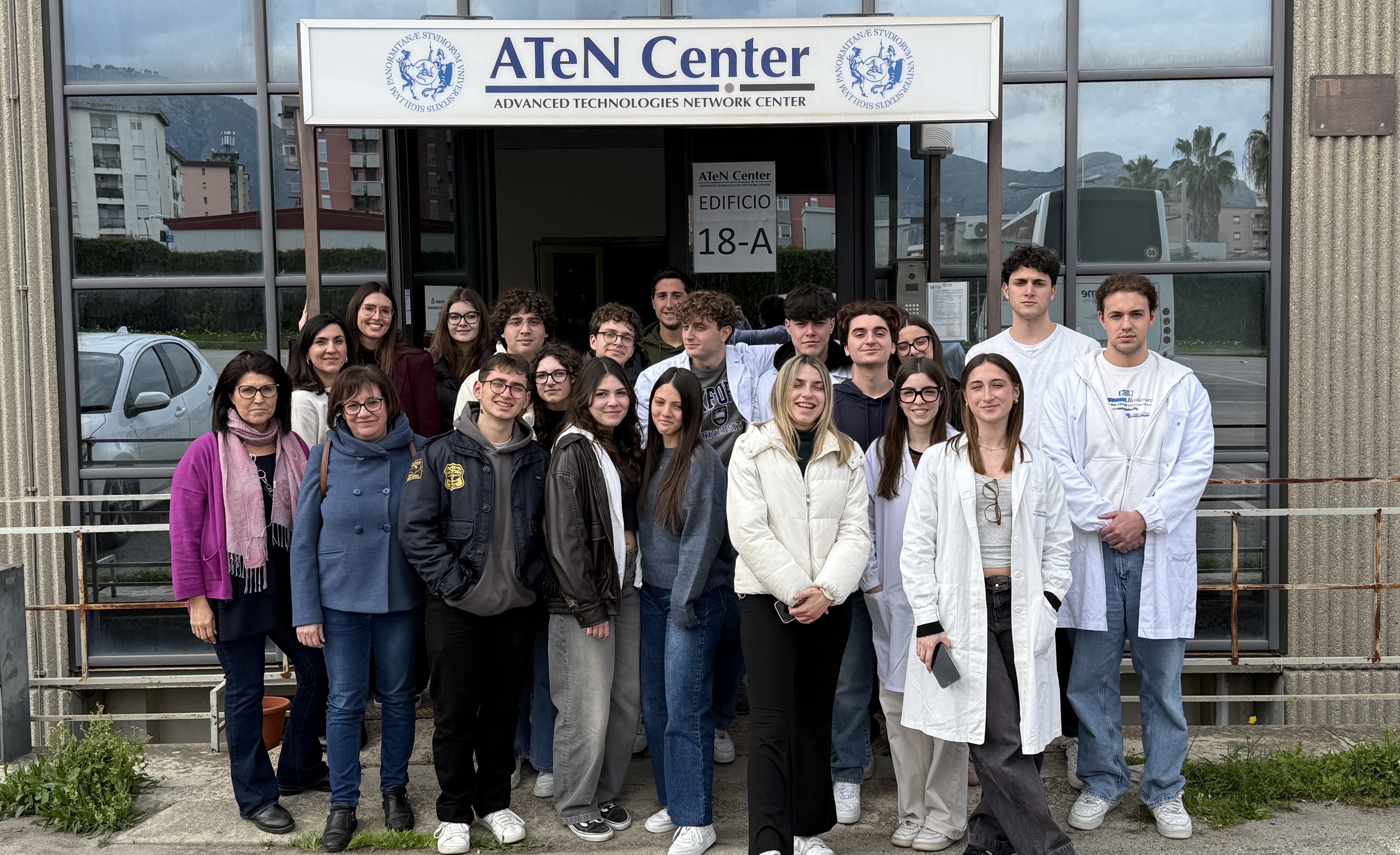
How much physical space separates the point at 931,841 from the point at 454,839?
5.95 feet

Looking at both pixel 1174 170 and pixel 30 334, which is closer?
pixel 30 334

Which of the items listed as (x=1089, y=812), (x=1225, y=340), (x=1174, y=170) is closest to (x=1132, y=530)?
(x=1089, y=812)

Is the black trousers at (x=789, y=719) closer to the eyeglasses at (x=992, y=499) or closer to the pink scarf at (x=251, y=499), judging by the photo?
the eyeglasses at (x=992, y=499)

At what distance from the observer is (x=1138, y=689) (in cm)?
645

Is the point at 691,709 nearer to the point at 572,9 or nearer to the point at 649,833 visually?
the point at 649,833

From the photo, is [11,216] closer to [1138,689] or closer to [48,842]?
[48,842]

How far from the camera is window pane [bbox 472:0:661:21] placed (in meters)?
6.80

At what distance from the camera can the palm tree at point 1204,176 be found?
664 cm

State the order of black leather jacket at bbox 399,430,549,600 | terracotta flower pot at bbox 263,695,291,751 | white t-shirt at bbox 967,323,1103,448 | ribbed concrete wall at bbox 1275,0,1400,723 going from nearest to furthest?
black leather jacket at bbox 399,430,549,600 < white t-shirt at bbox 967,323,1103,448 < terracotta flower pot at bbox 263,695,291,751 < ribbed concrete wall at bbox 1275,0,1400,723

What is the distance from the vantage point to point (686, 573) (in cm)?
431

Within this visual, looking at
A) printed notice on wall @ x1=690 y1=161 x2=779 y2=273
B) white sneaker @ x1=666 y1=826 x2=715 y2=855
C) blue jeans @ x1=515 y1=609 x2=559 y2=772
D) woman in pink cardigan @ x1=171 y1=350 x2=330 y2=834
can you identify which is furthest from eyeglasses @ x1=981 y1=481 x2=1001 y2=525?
printed notice on wall @ x1=690 y1=161 x2=779 y2=273

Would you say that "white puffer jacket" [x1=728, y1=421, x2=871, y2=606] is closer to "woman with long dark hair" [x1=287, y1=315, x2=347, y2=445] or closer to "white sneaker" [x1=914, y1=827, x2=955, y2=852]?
"white sneaker" [x1=914, y1=827, x2=955, y2=852]

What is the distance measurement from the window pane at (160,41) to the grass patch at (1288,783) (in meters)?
6.16

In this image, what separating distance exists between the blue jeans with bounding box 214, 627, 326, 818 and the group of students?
0.01m
